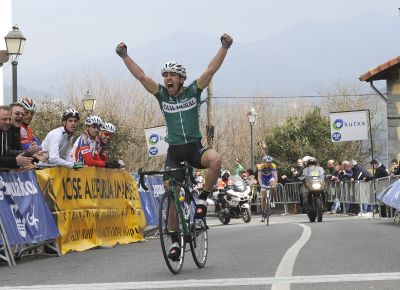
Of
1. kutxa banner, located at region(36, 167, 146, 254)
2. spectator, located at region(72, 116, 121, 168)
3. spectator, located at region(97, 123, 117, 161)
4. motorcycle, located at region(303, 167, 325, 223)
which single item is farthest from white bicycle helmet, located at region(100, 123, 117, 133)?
motorcycle, located at region(303, 167, 325, 223)

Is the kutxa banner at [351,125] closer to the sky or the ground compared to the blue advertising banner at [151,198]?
closer to the sky

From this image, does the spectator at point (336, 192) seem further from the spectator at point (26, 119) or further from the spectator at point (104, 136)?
the spectator at point (26, 119)

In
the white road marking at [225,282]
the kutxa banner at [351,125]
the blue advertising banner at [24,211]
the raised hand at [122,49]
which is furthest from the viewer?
the kutxa banner at [351,125]

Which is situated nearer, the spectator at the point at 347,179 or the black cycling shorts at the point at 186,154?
the black cycling shorts at the point at 186,154

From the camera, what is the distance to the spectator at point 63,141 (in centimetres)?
1311

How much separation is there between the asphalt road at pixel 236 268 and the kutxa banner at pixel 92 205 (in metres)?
0.44

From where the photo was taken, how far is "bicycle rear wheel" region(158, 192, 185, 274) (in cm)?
873

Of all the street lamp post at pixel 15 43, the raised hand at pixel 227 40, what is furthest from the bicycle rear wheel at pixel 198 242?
the street lamp post at pixel 15 43

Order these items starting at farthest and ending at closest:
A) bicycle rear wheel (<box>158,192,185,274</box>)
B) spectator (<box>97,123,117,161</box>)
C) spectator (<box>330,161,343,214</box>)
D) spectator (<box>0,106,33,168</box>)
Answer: spectator (<box>330,161,343,214</box>) < spectator (<box>97,123,117,161</box>) < spectator (<box>0,106,33,168</box>) < bicycle rear wheel (<box>158,192,185,274</box>)

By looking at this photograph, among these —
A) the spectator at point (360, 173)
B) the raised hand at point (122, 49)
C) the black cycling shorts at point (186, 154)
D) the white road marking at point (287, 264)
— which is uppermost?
the raised hand at point (122, 49)

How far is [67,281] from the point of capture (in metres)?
8.34

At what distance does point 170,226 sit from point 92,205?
16.7 feet

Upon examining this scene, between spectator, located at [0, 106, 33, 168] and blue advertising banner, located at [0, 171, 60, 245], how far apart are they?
0.46ft

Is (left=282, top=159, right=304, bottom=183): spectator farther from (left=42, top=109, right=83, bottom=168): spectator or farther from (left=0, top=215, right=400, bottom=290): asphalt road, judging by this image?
(left=0, top=215, right=400, bottom=290): asphalt road
